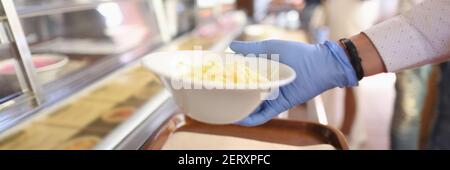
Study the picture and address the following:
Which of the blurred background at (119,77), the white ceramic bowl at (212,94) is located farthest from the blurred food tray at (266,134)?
the white ceramic bowl at (212,94)

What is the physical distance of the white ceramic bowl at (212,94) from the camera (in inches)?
24.8

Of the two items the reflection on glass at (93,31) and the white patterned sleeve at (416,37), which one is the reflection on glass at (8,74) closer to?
the reflection on glass at (93,31)

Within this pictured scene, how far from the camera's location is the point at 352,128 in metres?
2.63

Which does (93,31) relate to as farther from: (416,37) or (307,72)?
(416,37)

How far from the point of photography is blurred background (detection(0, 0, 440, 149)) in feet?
3.00

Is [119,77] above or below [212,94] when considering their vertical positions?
below

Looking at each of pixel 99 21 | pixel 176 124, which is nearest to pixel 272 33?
pixel 99 21

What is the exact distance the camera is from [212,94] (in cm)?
65

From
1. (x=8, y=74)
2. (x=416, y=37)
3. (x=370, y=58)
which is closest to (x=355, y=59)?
(x=370, y=58)

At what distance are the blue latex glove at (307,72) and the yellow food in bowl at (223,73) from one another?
0.15 meters

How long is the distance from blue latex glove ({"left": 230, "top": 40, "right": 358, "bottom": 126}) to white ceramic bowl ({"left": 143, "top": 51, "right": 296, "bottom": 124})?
14 centimetres

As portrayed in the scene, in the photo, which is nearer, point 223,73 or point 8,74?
point 223,73

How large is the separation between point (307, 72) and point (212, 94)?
0.35 meters
